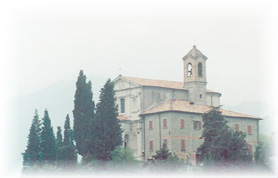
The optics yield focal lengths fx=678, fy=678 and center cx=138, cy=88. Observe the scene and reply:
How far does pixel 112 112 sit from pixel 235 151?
1108cm

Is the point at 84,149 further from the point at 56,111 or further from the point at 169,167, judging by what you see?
the point at 56,111

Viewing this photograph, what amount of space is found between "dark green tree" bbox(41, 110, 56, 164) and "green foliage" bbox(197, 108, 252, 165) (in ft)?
41.0

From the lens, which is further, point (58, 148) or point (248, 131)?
point (248, 131)

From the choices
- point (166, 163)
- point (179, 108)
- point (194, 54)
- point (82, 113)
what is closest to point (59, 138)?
point (82, 113)

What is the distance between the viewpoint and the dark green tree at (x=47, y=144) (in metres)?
57.2

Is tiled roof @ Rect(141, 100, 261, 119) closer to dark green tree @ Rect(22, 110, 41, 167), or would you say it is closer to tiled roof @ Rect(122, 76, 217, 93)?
tiled roof @ Rect(122, 76, 217, 93)

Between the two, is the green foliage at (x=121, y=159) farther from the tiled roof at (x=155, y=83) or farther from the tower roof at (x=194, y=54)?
the tower roof at (x=194, y=54)

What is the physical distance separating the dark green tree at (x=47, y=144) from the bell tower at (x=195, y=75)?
51.4 ft

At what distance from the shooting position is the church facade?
2434 inches

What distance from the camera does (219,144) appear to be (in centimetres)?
5269

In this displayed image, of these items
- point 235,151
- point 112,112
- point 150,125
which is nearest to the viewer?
point 235,151

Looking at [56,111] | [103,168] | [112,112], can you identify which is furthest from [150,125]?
[56,111]

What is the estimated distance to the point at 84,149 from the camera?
186 feet

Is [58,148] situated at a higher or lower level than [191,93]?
lower
